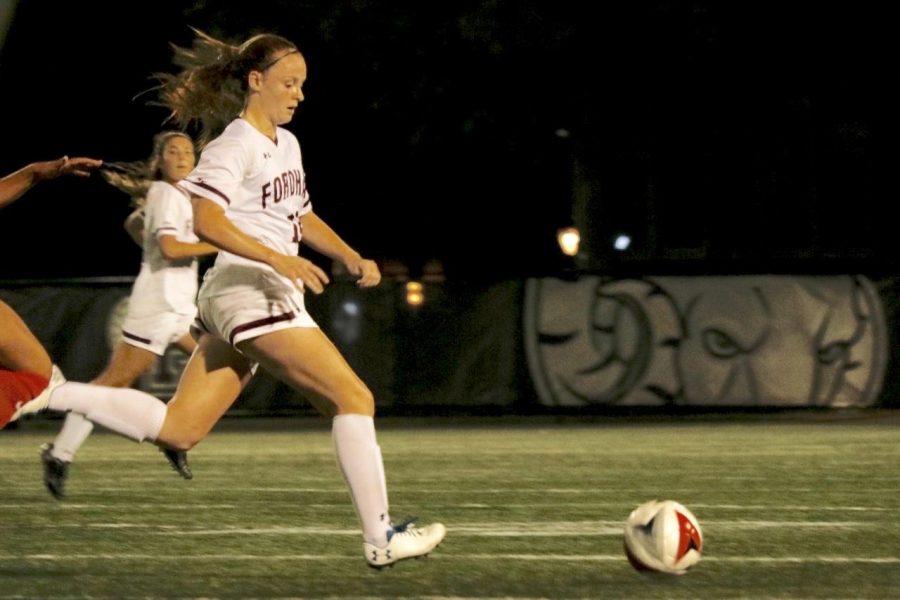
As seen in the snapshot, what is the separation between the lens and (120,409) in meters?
8.28

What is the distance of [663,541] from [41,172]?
12.5 feet

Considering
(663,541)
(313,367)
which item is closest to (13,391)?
(313,367)

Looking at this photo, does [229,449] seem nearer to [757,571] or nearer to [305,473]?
[305,473]

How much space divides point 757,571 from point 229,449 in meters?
9.48

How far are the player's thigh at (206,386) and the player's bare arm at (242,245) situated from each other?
85 cm

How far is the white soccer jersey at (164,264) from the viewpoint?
11555 mm

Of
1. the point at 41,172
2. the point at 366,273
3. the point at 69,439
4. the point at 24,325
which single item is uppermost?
the point at 41,172

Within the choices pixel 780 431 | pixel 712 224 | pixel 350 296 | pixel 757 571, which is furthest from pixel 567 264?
pixel 757 571

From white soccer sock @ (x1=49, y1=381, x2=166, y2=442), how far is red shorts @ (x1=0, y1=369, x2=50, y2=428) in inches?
61.6

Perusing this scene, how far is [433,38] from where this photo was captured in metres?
25.3

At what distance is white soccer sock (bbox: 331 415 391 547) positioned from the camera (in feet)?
23.6

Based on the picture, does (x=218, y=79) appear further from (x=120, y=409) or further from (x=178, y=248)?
(x=178, y=248)

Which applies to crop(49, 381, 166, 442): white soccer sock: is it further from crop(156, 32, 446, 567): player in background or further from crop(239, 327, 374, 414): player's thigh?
crop(239, 327, 374, 414): player's thigh

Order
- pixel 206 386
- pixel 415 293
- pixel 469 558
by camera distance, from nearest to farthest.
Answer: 1. pixel 469 558
2. pixel 206 386
3. pixel 415 293
